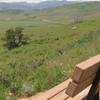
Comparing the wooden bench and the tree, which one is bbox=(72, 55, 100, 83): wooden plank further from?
the tree

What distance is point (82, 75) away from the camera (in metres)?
3.32

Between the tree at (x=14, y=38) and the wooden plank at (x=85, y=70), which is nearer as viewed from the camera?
the wooden plank at (x=85, y=70)

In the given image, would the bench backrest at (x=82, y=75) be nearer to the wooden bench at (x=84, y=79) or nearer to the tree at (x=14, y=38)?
the wooden bench at (x=84, y=79)

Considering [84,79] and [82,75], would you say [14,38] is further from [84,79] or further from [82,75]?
[82,75]

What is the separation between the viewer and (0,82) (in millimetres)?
7559

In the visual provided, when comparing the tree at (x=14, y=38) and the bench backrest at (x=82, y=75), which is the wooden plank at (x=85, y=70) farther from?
the tree at (x=14, y=38)

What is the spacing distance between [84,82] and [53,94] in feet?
3.22

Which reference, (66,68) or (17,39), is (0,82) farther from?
(17,39)

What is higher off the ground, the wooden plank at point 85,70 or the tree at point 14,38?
the wooden plank at point 85,70

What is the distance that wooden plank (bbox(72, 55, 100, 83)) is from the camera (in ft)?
10.7

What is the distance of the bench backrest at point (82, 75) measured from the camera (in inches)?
129

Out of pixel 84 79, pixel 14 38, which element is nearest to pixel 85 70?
pixel 84 79

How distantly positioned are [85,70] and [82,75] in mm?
51

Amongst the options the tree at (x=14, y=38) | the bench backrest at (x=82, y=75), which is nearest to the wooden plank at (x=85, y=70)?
the bench backrest at (x=82, y=75)
